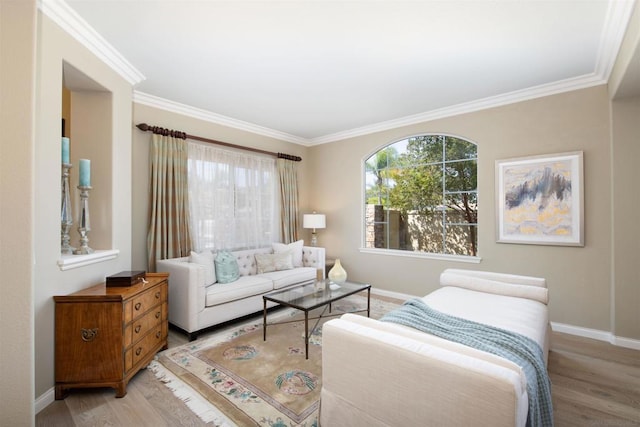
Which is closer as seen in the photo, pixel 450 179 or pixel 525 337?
pixel 525 337

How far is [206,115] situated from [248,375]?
334 centimetres

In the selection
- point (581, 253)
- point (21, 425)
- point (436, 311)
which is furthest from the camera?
point (581, 253)

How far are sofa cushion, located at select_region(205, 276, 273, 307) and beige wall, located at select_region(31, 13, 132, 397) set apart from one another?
2.83 feet

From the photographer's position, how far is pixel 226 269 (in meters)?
3.54

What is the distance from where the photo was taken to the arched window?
389 centimetres

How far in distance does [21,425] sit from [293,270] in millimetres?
3151

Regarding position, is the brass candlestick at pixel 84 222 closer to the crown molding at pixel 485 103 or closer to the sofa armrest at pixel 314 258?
the sofa armrest at pixel 314 258

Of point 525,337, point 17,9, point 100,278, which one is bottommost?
point 525,337

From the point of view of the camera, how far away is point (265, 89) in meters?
3.28

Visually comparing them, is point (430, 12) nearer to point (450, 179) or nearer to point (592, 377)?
point (450, 179)

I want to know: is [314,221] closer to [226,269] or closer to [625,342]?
[226,269]

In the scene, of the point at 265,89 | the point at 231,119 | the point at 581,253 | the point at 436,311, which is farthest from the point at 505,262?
the point at 231,119

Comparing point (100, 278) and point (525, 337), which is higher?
point (100, 278)

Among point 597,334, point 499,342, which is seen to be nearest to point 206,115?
point 499,342
